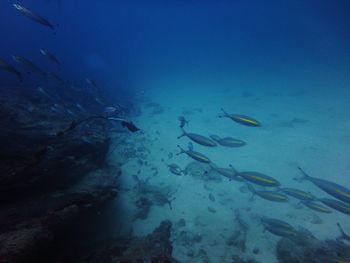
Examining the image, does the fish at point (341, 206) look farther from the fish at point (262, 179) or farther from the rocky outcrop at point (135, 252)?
the rocky outcrop at point (135, 252)

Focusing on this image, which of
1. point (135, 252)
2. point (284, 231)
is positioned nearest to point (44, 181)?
point (135, 252)

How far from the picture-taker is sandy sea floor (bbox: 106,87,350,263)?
8.02m

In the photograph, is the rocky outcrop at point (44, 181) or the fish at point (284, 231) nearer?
the rocky outcrop at point (44, 181)

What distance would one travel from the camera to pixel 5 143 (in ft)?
17.5

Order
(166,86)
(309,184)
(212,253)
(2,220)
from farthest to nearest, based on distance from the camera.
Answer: (166,86) → (309,184) → (212,253) → (2,220)

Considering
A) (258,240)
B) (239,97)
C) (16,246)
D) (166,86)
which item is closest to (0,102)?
(16,246)

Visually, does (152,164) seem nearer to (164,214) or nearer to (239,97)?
(164,214)

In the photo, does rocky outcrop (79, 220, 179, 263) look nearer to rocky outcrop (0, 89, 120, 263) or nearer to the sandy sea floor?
rocky outcrop (0, 89, 120, 263)

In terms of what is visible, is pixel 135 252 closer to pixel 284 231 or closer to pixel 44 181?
pixel 44 181

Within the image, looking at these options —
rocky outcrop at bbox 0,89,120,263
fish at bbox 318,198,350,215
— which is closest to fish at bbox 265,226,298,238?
fish at bbox 318,198,350,215

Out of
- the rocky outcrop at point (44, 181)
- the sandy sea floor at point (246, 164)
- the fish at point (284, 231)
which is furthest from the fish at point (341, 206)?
the rocky outcrop at point (44, 181)

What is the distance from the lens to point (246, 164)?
12.7m

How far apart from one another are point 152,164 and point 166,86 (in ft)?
95.5

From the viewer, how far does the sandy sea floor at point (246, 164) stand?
26.3 feet
